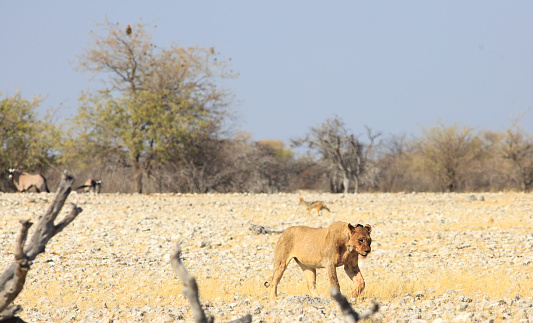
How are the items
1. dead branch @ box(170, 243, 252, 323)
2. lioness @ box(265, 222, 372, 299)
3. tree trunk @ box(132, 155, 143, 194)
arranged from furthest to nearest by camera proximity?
1. tree trunk @ box(132, 155, 143, 194)
2. lioness @ box(265, 222, 372, 299)
3. dead branch @ box(170, 243, 252, 323)

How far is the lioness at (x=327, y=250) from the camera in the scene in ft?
24.4

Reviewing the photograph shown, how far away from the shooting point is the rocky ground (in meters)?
7.61

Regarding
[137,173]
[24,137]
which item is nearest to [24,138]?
[24,137]

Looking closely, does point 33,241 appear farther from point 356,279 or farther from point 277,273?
point 356,279

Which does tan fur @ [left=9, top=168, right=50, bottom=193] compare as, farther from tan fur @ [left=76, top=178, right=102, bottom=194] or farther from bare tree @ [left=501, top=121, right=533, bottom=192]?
bare tree @ [left=501, top=121, right=533, bottom=192]

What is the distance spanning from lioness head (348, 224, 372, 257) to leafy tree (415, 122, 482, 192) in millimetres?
32485

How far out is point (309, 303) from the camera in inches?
301

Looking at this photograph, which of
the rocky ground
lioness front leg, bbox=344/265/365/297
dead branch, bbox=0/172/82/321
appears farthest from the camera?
lioness front leg, bbox=344/265/365/297

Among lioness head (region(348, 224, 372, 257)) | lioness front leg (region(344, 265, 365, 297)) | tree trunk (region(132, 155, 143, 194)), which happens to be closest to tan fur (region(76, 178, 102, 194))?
tree trunk (region(132, 155, 143, 194))

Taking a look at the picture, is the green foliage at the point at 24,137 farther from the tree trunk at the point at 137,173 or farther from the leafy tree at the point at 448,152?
the leafy tree at the point at 448,152

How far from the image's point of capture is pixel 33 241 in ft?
15.7

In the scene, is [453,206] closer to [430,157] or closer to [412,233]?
[412,233]

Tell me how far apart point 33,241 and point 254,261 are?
800cm

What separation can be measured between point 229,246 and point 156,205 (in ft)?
22.2
